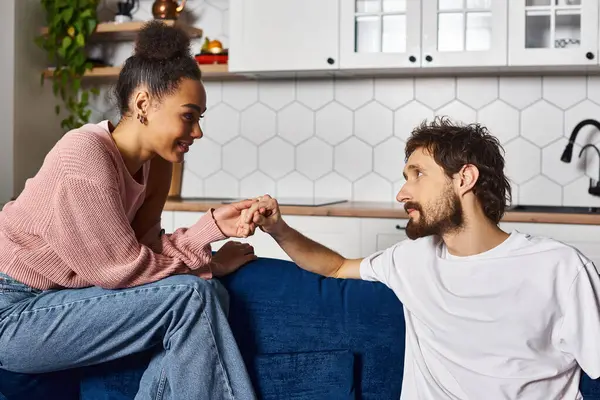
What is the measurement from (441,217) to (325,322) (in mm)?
361

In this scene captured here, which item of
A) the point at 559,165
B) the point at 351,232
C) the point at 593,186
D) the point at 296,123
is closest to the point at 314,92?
the point at 296,123

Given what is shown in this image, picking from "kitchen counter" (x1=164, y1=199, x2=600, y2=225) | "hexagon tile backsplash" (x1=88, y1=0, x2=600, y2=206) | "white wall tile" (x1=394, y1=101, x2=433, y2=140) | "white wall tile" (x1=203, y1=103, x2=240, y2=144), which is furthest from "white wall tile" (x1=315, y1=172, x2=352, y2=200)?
"white wall tile" (x1=203, y1=103, x2=240, y2=144)

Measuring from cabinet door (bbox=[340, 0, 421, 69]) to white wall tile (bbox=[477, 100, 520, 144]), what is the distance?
21.2 inches

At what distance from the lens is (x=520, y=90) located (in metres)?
3.78

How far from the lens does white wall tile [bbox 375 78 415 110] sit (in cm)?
391

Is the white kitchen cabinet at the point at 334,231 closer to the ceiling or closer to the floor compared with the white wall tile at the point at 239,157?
closer to the floor

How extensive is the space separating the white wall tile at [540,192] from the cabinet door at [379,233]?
27.9 inches

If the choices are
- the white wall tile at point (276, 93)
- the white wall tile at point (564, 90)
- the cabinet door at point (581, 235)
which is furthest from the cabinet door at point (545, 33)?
the white wall tile at point (276, 93)

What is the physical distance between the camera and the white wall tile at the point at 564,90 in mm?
3715

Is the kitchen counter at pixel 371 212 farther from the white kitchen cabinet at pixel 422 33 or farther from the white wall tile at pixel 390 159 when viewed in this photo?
the white kitchen cabinet at pixel 422 33

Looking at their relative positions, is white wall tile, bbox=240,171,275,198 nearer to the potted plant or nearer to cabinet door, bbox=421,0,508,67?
the potted plant

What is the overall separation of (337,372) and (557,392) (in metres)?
0.48

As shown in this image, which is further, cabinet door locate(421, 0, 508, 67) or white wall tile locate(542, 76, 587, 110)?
white wall tile locate(542, 76, 587, 110)

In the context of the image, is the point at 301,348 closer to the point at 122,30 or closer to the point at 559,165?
the point at 559,165
